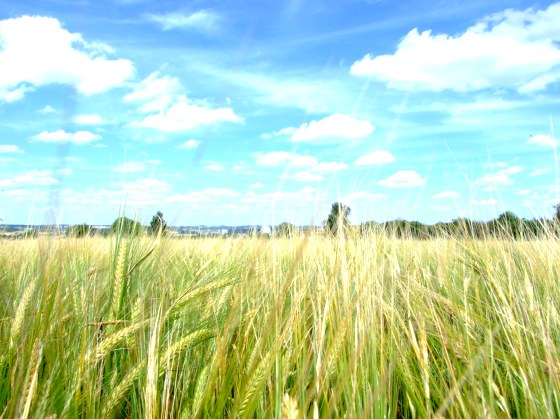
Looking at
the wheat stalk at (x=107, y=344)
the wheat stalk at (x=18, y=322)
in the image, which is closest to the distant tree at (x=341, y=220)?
the wheat stalk at (x=107, y=344)


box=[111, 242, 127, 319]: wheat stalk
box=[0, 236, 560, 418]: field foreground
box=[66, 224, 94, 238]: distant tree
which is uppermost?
box=[66, 224, 94, 238]: distant tree

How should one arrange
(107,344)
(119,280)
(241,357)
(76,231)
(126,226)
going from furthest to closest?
(76,231) < (126,226) < (119,280) < (241,357) < (107,344)

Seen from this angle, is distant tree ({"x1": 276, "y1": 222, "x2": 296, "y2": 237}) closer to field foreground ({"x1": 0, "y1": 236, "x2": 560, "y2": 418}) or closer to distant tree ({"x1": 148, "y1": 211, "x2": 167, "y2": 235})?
distant tree ({"x1": 148, "y1": 211, "x2": 167, "y2": 235})

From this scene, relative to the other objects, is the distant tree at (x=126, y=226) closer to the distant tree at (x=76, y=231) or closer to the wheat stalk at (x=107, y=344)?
the distant tree at (x=76, y=231)

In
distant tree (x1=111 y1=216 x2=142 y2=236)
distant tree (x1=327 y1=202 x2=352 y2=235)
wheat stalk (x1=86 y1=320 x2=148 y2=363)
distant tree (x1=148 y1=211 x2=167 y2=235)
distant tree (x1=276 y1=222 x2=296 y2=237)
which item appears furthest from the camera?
distant tree (x1=276 y1=222 x2=296 y2=237)

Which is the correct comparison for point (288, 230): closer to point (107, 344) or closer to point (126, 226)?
point (126, 226)

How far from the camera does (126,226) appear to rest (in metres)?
1.92

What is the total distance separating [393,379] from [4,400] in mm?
1095

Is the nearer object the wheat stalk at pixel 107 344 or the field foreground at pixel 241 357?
the field foreground at pixel 241 357

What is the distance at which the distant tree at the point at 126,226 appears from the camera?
6.01ft

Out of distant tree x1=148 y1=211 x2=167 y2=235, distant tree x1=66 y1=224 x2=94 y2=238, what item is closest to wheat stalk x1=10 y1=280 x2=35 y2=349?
distant tree x1=66 y1=224 x2=94 y2=238

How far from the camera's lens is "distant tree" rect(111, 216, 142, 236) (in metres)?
1.83

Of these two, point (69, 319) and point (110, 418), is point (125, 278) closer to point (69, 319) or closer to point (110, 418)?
point (69, 319)

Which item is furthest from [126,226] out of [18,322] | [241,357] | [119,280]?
[241,357]
